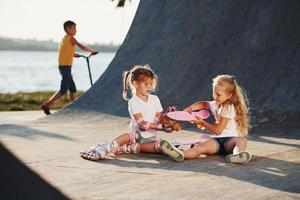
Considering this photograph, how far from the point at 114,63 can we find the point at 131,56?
0.46 meters

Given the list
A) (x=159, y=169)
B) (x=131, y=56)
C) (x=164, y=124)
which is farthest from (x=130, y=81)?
(x=131, y=56)

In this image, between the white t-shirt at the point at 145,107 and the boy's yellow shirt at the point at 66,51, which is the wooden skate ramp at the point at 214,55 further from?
the white t-shirt at the point at 145,107

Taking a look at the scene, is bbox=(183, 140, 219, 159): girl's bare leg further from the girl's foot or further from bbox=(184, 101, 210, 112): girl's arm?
the girl's foot

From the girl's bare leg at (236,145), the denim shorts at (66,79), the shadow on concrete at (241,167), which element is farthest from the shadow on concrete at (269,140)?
the denim shorts at (66,79)

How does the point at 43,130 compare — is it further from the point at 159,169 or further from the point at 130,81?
the point at 159,169

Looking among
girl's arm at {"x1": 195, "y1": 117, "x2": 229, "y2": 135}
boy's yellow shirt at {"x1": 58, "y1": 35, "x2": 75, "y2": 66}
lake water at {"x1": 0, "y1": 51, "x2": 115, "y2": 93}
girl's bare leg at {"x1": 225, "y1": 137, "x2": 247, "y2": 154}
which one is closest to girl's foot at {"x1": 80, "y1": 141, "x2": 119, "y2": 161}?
girl's arm at {"x1": 195, "y1": 117, "x2": 229, "y2": 135}

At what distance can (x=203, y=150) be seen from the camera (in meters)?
6.02

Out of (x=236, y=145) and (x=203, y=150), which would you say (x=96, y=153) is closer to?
(x=203, y=150)

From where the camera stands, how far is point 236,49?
9.38 m

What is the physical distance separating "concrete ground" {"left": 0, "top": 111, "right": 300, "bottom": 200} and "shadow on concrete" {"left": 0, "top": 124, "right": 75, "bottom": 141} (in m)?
0.20

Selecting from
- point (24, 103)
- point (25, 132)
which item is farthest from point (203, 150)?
point (24, 103)

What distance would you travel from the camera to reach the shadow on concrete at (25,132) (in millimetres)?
7930

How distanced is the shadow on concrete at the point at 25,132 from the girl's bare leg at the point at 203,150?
2.17 metres

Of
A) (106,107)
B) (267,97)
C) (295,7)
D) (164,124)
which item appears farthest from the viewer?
(106,107)
